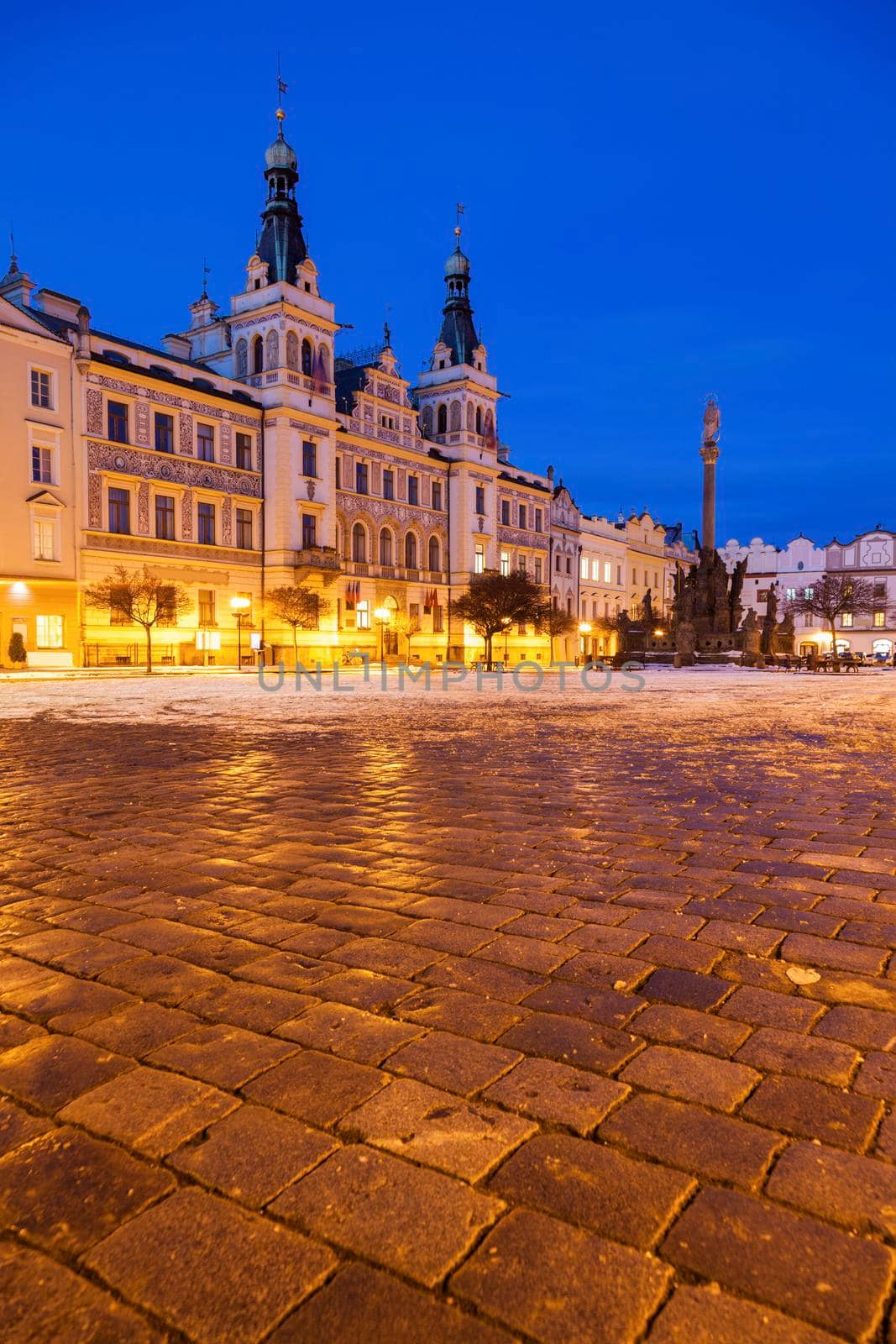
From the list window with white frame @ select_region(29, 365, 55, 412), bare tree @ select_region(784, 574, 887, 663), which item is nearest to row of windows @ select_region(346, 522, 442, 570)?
window with white frame @ select_region(29, 365, 55, 412)

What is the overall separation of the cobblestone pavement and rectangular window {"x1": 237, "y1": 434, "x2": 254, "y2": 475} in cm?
4102

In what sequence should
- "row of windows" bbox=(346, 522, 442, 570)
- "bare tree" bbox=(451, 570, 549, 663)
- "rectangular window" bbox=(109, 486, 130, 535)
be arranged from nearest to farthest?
"rectangular window" bbox=(109, 486, 130, 535) → "bare tree" bbox=(451, 570, 549, 663) → "row of windows" bbox=(346, 522, 442, 570)

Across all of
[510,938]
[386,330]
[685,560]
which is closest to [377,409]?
[386,330]

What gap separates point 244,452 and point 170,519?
6.17 m

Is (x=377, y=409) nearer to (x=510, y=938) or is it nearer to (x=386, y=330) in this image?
(x=386, y=330)

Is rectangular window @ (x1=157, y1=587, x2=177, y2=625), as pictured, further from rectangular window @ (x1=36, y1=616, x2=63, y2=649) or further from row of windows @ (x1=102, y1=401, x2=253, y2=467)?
row of windows @ (x1=102, y1=401, x2=253, y2=467)

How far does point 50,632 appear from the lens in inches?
1382

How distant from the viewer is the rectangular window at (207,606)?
41438 millimetres

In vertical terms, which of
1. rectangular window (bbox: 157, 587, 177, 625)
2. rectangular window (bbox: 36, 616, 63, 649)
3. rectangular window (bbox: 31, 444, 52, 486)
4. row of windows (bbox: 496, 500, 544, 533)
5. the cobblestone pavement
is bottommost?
the cobblestone pavement

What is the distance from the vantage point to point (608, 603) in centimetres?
7406

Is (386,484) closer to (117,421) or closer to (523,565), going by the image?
(523,565)

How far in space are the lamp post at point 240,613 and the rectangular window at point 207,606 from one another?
0.96 metres

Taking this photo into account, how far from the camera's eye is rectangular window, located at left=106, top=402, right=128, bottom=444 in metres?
37.6

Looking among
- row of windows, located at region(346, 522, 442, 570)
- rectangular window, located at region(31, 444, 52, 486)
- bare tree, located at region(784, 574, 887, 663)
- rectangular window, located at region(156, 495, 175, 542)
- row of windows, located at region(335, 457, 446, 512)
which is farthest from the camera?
bare tree, located at region(784, 574, 887, 663)
